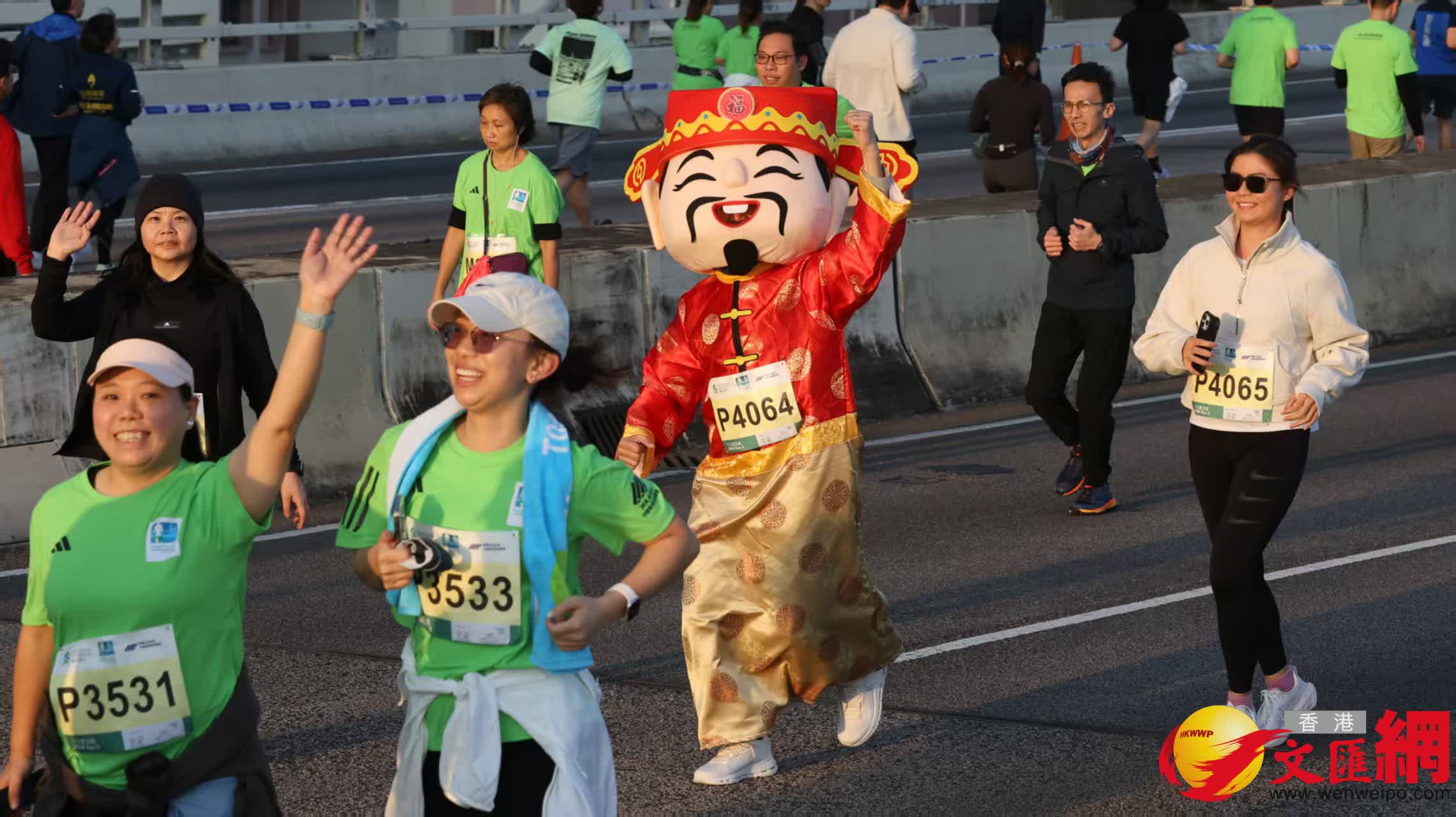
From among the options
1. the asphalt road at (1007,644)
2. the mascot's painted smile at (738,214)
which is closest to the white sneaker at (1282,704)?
the asphalt road at (1007,644)

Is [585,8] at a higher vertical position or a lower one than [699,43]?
higher

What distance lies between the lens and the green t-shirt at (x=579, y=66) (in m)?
15.5

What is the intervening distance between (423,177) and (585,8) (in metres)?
7.68

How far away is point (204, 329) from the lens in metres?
6.88

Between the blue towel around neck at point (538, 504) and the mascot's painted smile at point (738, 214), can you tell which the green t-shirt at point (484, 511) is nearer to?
the blue towel around neck at point (538, 504)

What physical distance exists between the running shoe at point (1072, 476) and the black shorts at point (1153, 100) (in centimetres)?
939

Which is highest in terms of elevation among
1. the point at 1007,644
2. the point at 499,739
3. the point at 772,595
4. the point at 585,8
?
the point at 585,8

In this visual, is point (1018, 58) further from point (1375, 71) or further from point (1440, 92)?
point (1440, 92)

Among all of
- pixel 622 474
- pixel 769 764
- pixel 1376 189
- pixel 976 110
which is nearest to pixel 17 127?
pixel 976 110

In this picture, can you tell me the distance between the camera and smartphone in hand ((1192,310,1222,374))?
7094 millimetres

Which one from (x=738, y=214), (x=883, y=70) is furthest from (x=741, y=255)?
(x=883, y=70)

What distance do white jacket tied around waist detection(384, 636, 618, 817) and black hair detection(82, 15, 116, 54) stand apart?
11820 mm

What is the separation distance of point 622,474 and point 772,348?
83.6 inches

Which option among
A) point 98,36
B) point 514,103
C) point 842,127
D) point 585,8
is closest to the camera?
point 842,127
